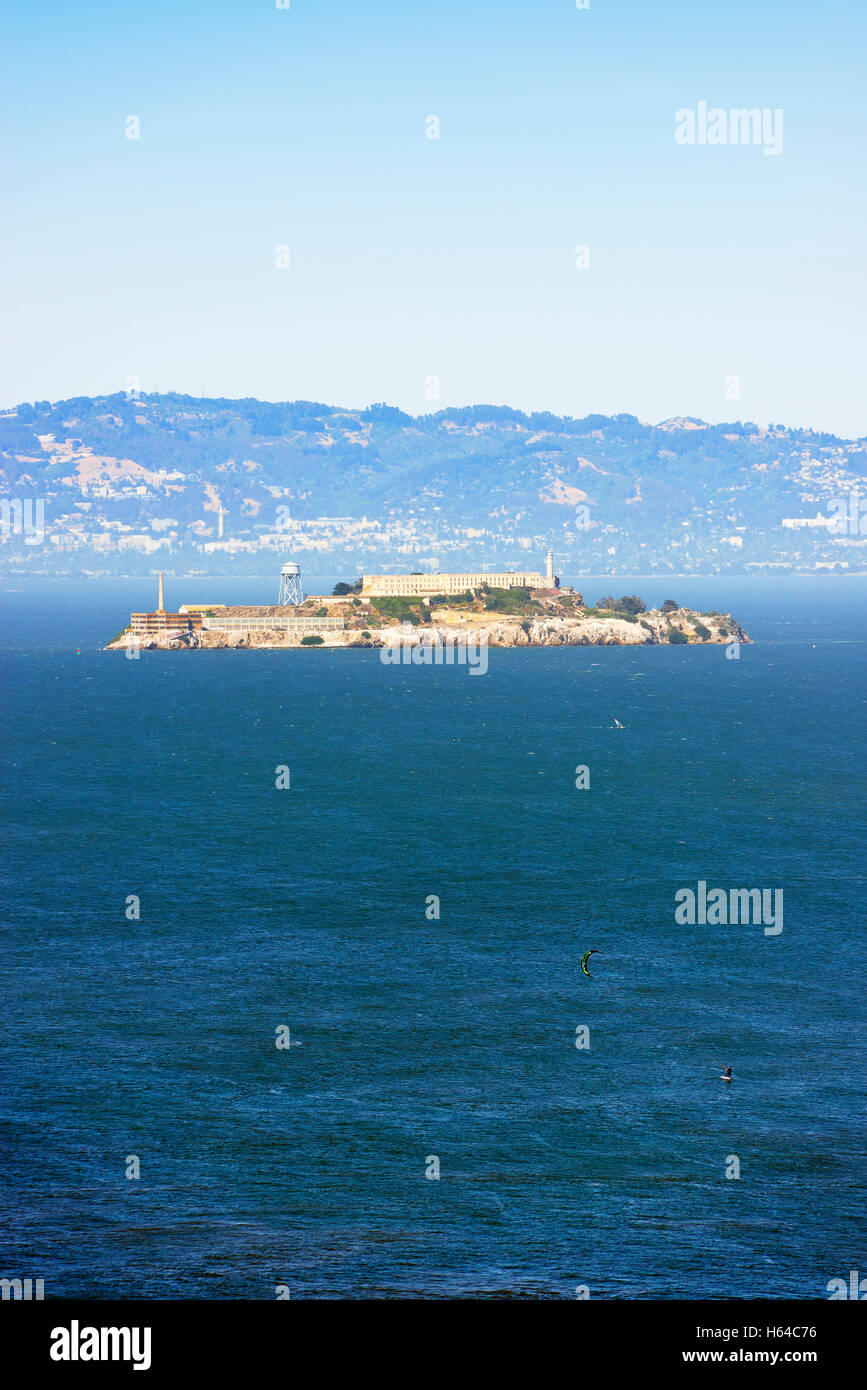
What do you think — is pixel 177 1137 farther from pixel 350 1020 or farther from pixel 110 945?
pixel 110 945

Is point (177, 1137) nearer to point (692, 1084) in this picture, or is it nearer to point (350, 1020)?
point (350, 1020)

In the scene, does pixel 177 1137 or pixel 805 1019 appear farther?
pixel 805 1019
